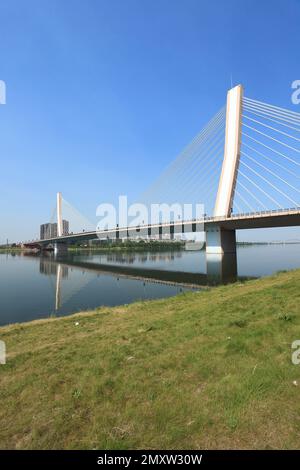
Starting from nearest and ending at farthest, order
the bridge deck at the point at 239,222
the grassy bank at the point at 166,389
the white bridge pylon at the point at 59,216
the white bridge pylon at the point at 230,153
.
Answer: the grassy bank at the point at 166,389 < the white bridge pylon at the point at 230,153 < the bridge deck at the point at 239,222 < the white bridge pylon at the point at 59,216

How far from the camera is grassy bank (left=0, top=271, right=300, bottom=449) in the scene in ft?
12.8

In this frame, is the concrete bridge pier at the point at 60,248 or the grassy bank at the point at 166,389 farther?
the concrete bridge pier at the point at 60,248

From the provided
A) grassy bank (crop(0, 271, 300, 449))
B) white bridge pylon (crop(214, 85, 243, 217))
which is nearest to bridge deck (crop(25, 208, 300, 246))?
white bridge pylon (crop(214, 85, 243, 217))

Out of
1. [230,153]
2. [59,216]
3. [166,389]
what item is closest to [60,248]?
[59,216]

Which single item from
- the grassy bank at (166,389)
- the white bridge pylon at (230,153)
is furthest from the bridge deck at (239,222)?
the grassy bank at (166,389)

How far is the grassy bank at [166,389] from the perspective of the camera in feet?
12.8

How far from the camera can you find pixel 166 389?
5016 millimetres

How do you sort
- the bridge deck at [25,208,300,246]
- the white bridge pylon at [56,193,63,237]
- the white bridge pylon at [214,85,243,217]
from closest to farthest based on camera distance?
the white bridge pylon at [214,85,243,217] < the bridge deck at [25,208,300,246] < the white bridge pylon at [56,193,63,237]

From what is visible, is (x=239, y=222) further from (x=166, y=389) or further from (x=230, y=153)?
(x=166, y=389)

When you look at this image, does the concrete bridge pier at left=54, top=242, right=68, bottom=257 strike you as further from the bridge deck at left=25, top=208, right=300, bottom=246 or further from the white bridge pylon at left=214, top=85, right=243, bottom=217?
the white bridge pylon at left=214, top=85, right=243, bottom=217

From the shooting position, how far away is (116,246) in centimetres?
15312

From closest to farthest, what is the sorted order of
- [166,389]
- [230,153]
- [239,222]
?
[166,389] → [230,153] → [239,222]

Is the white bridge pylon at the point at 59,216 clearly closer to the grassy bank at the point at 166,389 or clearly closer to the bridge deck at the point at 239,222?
the bridge deck at the point at 239,222

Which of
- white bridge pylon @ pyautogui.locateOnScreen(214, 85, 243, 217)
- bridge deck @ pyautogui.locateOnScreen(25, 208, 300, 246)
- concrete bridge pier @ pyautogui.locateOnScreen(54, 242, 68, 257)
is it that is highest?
white bridge pylon @ pyautogui.locateOnScreen(214, 85, 243, 217)
